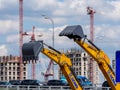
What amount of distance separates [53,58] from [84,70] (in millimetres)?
146790

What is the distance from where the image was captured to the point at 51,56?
33875 mm

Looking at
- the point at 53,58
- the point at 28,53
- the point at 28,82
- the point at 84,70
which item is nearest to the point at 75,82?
the point at 53,58

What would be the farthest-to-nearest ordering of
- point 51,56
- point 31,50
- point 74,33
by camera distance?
point 51,56, point 31,50, point 74,33

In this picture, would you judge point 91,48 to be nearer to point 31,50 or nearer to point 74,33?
point 74,33

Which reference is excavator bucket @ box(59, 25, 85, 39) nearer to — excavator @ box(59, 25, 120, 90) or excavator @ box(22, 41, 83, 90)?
excavator @ box(59, 25, 120, 90)

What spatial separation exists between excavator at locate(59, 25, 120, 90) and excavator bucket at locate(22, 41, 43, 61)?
176cm

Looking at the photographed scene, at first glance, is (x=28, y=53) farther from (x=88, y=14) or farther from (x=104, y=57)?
(x=88, y=14)

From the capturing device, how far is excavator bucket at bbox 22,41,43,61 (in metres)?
32.0

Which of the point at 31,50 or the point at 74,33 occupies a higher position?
the point at 74,33

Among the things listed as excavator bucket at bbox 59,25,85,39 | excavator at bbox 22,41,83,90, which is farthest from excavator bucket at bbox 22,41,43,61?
excavator bucket at bbox 59,25,85,39

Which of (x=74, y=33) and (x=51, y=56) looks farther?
(x=51, y=56)

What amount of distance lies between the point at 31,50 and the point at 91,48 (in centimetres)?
402

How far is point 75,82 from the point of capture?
115 ft

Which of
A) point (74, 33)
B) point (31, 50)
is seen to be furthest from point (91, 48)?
point (31, 50)
